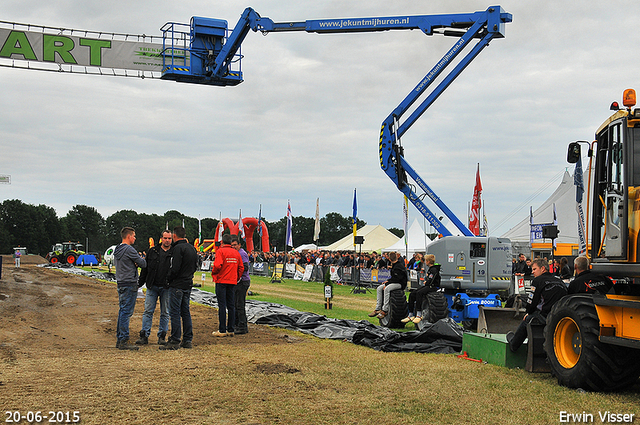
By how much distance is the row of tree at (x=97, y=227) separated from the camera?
108 m

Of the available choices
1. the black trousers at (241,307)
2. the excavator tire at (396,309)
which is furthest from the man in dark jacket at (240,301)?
the excavator tire at (396,309)

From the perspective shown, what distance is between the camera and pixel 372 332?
452 inches

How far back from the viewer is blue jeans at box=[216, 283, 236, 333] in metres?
11.8

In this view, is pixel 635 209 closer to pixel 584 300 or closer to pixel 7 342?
pixel 584 300

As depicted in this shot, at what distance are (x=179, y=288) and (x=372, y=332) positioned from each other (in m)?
3.90

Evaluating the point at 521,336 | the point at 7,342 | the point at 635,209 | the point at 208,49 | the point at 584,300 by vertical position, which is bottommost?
the point at 7,342

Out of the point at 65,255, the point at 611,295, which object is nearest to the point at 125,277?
the point at 611,295

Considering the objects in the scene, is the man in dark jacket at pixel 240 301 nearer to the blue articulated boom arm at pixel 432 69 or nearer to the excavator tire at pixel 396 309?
the excavator tire at pixel 396 309

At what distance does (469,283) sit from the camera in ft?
46.5

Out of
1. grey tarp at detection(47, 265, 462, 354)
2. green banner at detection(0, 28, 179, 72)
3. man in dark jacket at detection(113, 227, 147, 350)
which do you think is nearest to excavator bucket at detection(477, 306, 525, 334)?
grey tarp at detection(47, 265, 462, 354)

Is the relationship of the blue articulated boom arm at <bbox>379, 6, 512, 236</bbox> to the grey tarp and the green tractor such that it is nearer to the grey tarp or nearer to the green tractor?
the grey tarp

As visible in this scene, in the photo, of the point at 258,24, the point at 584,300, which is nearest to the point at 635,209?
the point at 584,300

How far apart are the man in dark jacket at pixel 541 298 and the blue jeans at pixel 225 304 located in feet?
18.9

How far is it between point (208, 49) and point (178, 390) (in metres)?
15.8
